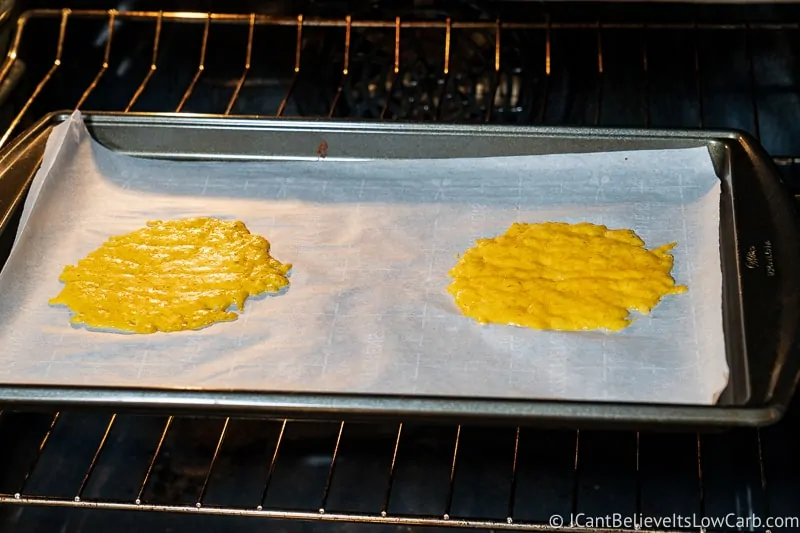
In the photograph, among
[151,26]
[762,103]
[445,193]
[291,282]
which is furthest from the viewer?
[151,26]

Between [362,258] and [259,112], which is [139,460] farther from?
[259,112]

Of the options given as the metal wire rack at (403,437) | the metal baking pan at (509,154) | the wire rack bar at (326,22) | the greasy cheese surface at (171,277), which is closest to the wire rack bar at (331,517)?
the metal wire rack at (403,437)

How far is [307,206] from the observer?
1481 mm

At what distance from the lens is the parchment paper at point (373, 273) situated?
3.88 feet

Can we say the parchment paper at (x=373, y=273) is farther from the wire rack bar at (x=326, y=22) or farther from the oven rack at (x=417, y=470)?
the wire rack bar at (x=326, y=22)

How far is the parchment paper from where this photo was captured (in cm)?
118

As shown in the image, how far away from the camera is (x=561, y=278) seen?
1318 millimetres

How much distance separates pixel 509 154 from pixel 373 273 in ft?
0.97

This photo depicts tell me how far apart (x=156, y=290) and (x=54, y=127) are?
372 millimetres

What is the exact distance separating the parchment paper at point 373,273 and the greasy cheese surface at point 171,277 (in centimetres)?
2

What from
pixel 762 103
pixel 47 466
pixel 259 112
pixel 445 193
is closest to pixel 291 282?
pixel 445 193

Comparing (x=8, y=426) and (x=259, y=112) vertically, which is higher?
(x=259, y=112)

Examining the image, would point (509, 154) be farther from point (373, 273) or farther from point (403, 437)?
point (403, 437)

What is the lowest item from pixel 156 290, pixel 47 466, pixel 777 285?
pixel 47 466
